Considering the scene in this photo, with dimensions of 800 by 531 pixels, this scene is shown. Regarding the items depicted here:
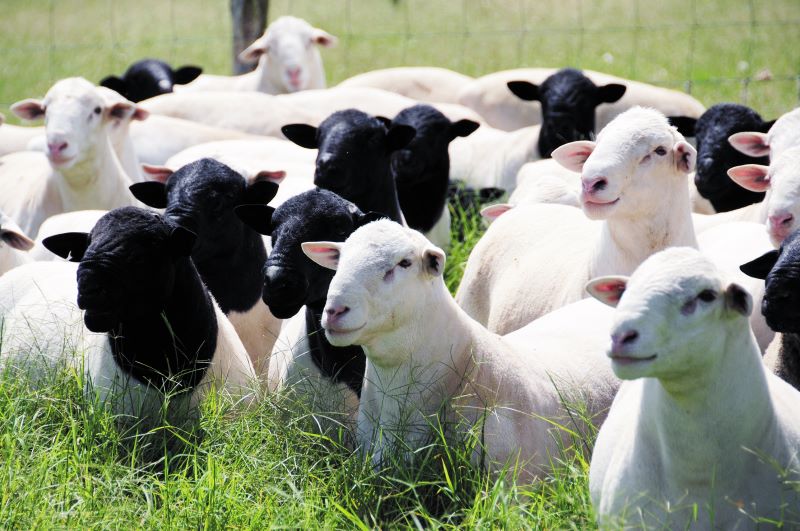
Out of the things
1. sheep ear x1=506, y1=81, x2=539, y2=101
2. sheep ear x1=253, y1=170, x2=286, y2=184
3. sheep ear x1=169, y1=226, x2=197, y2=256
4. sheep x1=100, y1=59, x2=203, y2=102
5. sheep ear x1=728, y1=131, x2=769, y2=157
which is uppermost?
sheep ear x1=728, y1=131, x2=769, y2=157

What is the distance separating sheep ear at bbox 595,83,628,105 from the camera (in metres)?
7.77

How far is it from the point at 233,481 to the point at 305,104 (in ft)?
18.9

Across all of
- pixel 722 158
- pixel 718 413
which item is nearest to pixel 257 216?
pixel 718 413

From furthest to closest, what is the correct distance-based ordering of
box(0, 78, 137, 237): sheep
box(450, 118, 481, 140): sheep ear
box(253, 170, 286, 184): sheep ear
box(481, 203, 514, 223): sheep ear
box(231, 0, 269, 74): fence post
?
box(231, 0, 269, 74): fence post
box(0, 78, 137, 237): sheep
box(450, 118, 481, 140): sheep ear
box(481, 203, 514, 223): sheep ear
box(253, 170, 286, 184): sheep ear

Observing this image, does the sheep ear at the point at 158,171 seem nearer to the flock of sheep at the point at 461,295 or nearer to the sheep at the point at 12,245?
the flock of sheep at the point at 461,295

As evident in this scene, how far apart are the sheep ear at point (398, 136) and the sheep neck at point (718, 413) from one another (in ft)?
9.48

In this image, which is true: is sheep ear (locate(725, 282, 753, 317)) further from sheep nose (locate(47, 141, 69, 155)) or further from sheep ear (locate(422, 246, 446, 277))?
sheep nose (locate(47, 141, 69, 155))

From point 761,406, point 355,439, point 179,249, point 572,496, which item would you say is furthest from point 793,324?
point 179,249

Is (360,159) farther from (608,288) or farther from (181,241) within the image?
(608,288)

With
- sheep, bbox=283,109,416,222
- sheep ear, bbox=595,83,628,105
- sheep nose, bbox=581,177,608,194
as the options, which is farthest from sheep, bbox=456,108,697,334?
sheep ear, bbox=595,83,628,105

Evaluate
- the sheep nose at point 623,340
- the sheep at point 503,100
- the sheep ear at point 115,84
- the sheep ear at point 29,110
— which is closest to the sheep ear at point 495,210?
the sheep ear at point 29,110

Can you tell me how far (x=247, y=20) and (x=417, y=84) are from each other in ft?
7.41

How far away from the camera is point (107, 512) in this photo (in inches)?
149

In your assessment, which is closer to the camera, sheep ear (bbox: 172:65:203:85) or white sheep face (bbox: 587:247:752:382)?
white sheep face (bbox: 587:247:752:382)
